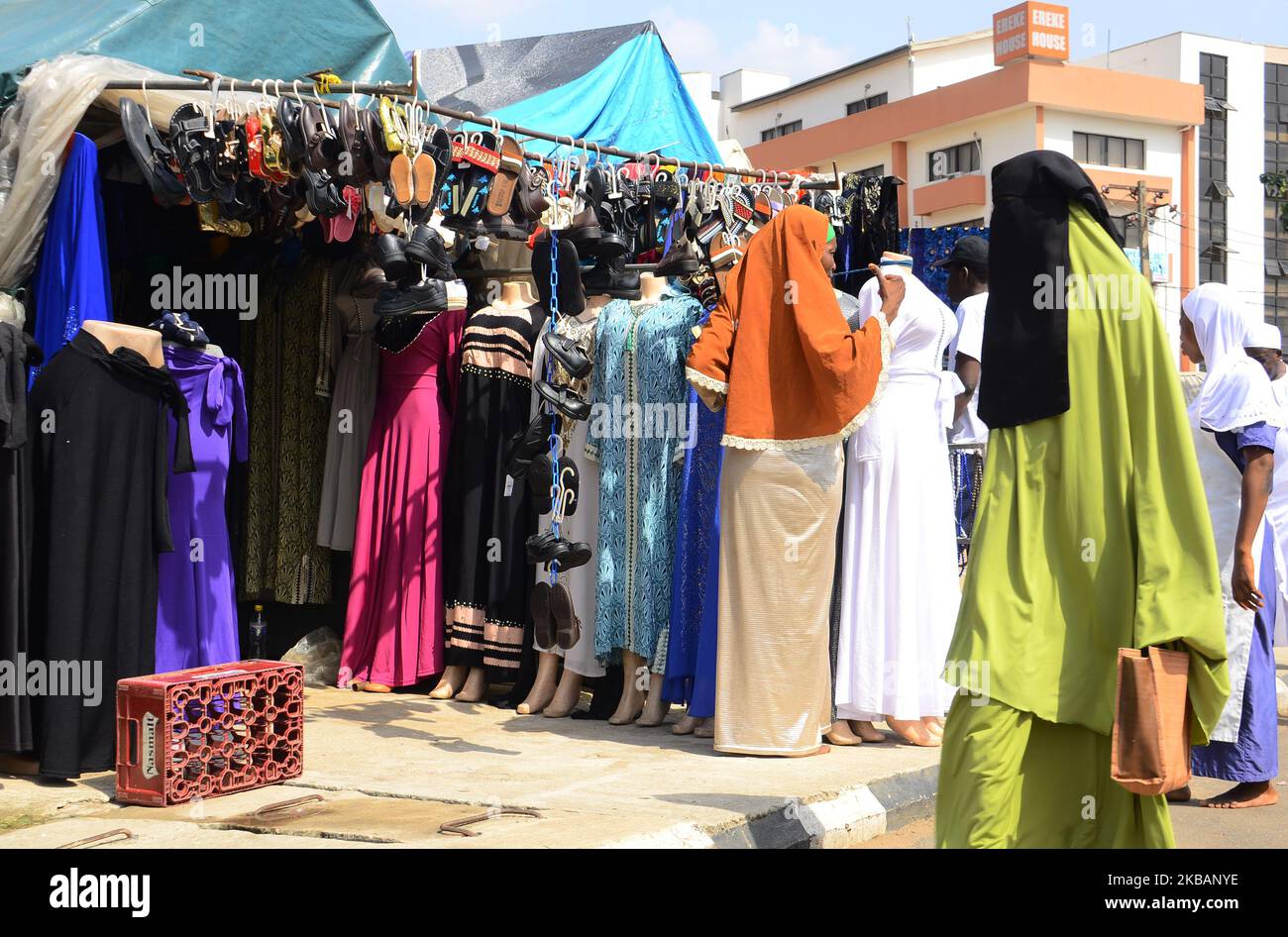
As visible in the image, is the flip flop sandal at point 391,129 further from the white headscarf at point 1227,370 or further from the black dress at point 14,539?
the white headscarf at point 1227,370

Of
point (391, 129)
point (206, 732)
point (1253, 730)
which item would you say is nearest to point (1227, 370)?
point (1253, 730)

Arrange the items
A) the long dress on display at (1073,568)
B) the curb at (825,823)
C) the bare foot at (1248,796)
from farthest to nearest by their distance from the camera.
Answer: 1. the bare foot at (1248,796)
2. the curb at (825,823)
3. the long dress on display at (1073,568)

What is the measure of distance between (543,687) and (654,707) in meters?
0.63

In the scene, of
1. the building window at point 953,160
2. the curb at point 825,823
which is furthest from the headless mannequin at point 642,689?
the building window at point 953,160

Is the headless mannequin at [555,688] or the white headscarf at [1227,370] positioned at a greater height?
the white headscarf at [1227,370]

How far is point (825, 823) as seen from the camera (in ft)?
15.0

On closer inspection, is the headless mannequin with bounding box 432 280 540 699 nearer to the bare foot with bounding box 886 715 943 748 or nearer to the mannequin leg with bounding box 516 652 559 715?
the mannequin leg with bounding box 516 652 559 715

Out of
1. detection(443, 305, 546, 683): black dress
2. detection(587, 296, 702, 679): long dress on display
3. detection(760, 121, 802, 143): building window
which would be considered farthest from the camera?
detection(760, 121, 802, 143): building window

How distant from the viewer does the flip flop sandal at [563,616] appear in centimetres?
570

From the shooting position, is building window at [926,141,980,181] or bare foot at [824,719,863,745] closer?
bare foot at [824,719,863,745]

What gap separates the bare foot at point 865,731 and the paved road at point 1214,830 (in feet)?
A: 3.20

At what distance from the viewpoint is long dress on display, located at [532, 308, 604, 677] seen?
6562 mm

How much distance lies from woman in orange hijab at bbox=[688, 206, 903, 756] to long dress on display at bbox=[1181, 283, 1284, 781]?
1.24m

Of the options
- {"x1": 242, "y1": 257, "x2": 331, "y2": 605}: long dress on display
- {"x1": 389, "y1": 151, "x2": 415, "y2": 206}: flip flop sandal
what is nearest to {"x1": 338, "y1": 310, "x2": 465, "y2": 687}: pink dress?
{"x1": 242, "y1": 257, "x2": 331, "y2": 605}: long dress on display
